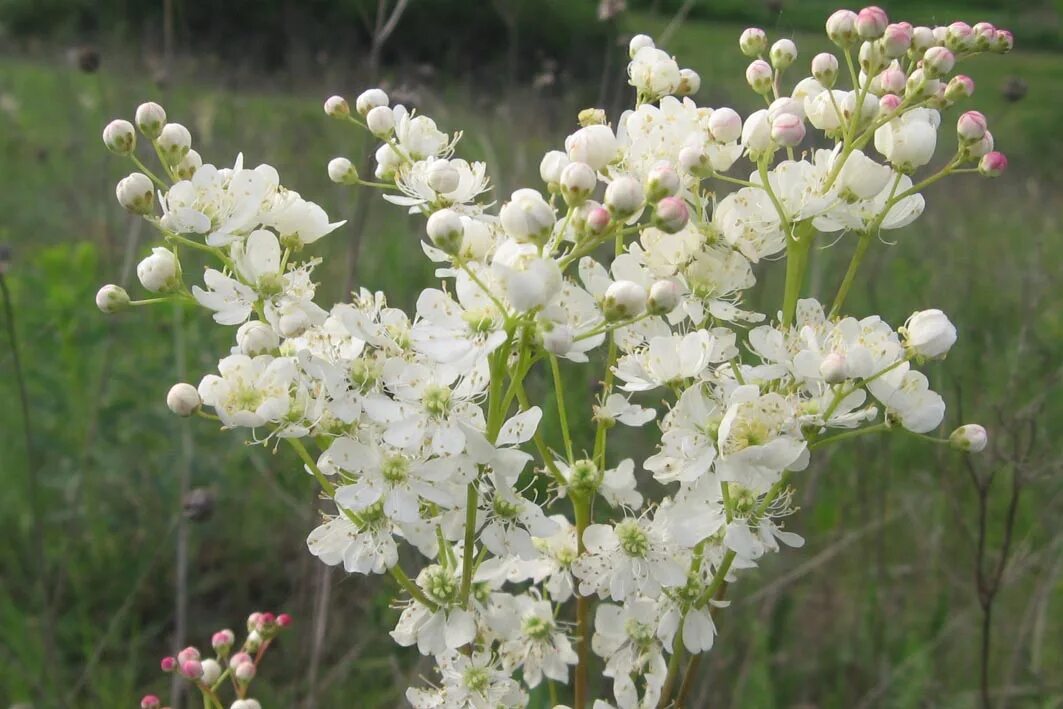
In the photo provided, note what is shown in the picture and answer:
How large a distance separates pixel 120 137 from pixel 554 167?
0.49 metres

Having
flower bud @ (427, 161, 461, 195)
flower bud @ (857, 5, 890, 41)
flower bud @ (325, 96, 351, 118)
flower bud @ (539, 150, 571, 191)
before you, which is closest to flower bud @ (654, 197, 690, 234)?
flower bud @ (539, 150, 571, 191)

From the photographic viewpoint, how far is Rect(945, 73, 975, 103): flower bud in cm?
106

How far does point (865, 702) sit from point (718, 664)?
30cm

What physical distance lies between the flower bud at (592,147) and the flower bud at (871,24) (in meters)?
0.31

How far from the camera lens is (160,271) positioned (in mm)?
1022

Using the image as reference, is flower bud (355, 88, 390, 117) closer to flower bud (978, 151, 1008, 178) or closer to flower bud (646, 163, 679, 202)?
flower bud (646, 163, 679, 202)

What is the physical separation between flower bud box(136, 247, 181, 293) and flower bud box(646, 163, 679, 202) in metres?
0.50

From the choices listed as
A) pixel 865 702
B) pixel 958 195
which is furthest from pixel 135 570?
pixel 958 195

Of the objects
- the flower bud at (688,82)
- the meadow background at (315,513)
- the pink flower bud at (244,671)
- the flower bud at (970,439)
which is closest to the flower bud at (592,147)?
the flower bud at (688,82)

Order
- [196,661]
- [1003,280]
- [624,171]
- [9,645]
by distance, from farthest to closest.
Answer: [1003,280] → [9,645] → [196,661] → [624,171]

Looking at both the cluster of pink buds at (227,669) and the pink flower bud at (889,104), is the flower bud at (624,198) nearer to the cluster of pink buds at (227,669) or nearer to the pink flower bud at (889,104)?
the pink flower bud at (889,104)

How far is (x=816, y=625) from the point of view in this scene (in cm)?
268

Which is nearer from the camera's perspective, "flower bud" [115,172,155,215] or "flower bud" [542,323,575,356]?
"flower bud" [542,323,575,356]

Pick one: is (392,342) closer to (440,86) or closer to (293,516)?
(293,516)
